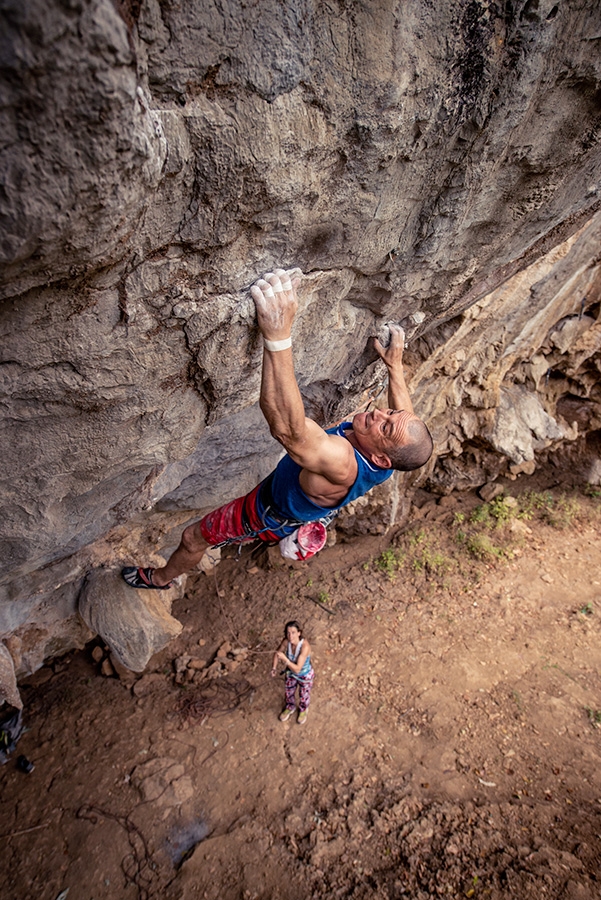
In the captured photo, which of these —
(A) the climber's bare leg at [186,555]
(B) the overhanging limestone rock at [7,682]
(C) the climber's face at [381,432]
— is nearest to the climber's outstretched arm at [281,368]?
(C) the climber's face at [381,432]

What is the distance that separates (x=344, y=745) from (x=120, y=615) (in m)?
2.66

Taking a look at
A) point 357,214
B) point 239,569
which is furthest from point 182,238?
point 239,569

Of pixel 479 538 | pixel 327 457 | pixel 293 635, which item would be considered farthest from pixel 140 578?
pixel 479 538

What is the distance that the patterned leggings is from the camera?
5.57 meters

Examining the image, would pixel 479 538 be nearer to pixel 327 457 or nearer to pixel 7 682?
pixel 327 457

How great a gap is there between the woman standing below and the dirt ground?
7.2 inches

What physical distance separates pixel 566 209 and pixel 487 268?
1.82 ft

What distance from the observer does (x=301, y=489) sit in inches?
135

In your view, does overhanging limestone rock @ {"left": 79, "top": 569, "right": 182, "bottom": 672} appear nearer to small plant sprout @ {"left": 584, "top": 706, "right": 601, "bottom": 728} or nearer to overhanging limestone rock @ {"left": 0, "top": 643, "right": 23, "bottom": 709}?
overhanging limestone rock @ {"left": 0, "top": 643, "right": 23, "bottom": 709}

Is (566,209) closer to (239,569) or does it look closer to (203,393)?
(203,393)

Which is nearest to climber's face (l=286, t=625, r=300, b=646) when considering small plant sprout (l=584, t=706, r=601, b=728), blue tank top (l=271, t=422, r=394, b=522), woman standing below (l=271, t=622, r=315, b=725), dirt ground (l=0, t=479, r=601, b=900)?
woman standing below (l=271, t=622, r=315, b=725)

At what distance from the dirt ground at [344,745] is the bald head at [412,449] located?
335cm

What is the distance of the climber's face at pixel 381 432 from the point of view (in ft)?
10.4

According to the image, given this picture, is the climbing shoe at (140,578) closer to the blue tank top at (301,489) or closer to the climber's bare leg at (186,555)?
the climber's bare leg at (186,555)
